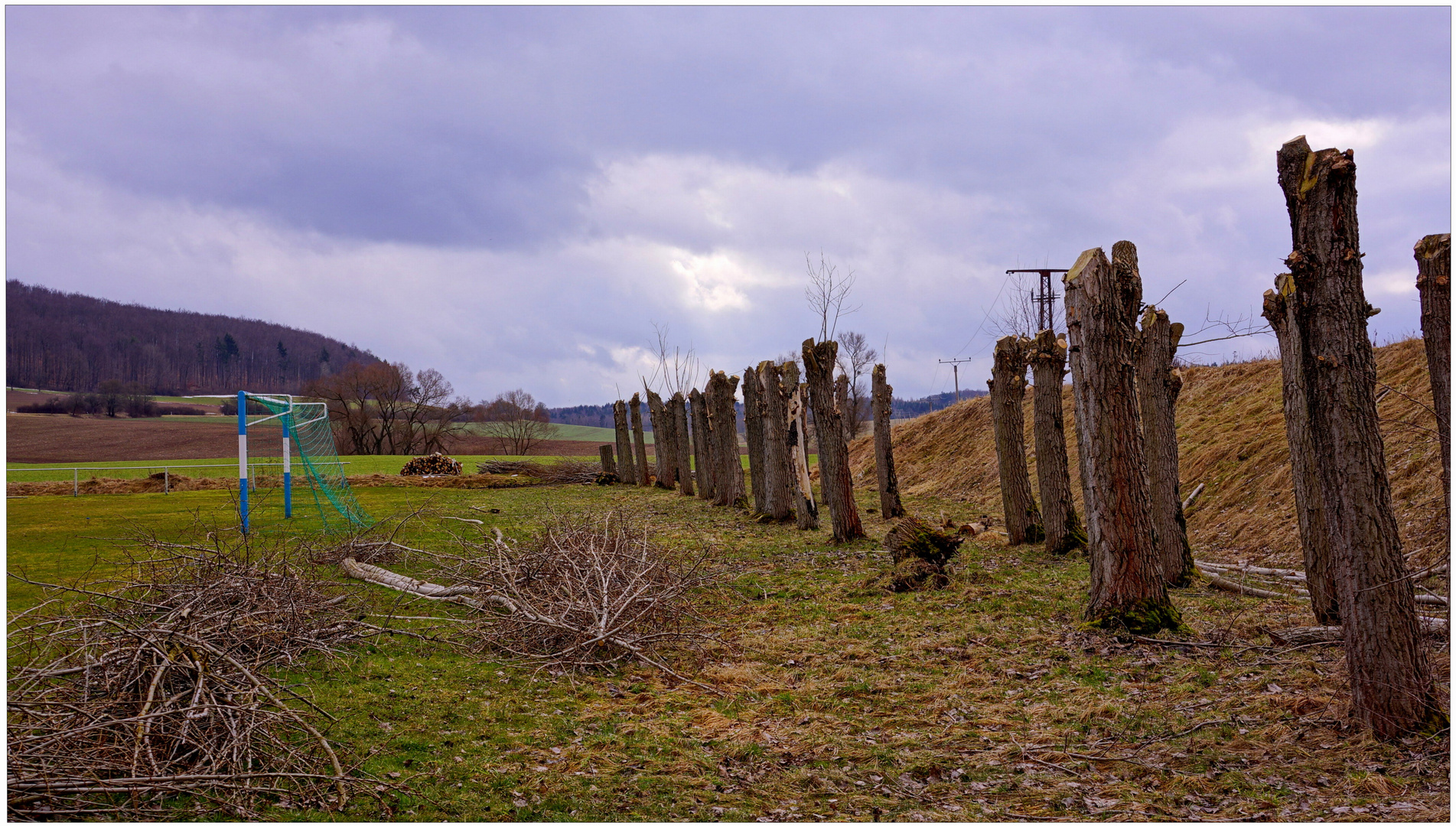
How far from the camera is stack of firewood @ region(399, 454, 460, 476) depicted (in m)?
30.3

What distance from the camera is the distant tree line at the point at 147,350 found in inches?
3110

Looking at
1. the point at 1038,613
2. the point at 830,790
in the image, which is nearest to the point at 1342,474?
the point at 830,790

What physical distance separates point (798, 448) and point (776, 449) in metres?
1.10

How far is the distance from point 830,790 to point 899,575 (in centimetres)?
496

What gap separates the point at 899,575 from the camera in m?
8.79

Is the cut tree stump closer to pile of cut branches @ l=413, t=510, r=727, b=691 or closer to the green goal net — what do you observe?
pile of cut branches @ l=413, t=510, r=727, b=691

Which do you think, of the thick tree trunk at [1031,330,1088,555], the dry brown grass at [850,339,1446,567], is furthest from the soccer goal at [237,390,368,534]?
the dry brown grass at [850,339,1446,567]

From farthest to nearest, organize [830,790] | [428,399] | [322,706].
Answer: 1. [428,399]
2. [322,706]
3. [830,790]

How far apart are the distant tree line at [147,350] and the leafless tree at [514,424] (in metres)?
14.8

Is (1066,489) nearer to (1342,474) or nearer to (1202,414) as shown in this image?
(1342,474)

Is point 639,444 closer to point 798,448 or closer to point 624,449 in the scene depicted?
point 624,449

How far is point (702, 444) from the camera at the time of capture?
21.3m

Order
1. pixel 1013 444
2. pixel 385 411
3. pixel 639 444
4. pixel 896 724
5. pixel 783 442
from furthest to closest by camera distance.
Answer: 1. pixel 385 411
2. pixel 639 444
3. pixel 783 442
4. pixel 1013 444
5. pixel 896 724

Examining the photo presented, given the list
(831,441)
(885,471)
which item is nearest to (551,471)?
(885,471)
